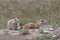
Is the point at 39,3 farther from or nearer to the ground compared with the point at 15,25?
farther from the ground

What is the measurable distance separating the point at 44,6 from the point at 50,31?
741cm

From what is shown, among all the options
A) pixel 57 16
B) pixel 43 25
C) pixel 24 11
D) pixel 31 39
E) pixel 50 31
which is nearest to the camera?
A: pixel 31 39

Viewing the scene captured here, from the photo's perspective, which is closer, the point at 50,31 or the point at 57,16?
the point at 50,31

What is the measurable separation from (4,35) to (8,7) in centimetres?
788

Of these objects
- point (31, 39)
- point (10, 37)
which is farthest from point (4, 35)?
point (31, 39)

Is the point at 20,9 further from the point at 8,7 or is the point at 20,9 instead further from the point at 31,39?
the point at 31,39

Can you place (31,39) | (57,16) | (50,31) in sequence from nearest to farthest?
(31,39) → (50,31) → (57,16)

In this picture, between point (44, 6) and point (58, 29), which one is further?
point (44, 6)

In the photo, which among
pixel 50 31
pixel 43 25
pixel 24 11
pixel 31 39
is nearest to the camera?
pixel 31 39

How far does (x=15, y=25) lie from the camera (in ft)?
38.4

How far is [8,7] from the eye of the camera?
1739 cm

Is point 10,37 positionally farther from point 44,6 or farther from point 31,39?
point 44,6

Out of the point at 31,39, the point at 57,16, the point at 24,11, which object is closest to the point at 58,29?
the point at 31,39

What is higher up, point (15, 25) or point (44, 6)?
point (44, 6)
